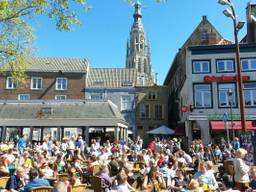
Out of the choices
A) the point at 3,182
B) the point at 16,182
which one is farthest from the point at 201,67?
the point at 16,182

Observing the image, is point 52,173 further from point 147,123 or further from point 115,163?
point 147,123

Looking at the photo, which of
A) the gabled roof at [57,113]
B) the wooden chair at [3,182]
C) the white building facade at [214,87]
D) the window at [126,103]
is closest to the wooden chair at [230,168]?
the wooden chair at [3,182]

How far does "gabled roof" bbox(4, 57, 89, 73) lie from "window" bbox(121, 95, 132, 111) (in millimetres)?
6497

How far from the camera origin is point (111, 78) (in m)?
46.1

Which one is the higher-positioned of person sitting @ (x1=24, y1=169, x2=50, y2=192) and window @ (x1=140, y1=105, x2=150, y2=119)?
window @ (x1=140, y1=105, x2=150, y2=119)

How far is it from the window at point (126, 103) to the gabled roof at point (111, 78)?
179 centimetres

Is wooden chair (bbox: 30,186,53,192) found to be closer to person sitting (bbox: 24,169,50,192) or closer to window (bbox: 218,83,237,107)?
person sitting (bbox: 24,169,50,192)

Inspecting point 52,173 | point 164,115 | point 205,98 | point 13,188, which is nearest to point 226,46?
point 205,98

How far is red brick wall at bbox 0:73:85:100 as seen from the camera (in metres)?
41.9

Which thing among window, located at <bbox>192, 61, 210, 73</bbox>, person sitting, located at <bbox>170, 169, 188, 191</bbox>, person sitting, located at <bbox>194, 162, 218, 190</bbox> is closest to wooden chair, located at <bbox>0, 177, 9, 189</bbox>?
person sitting, located at <bbox>170, 169, 188, 191</bbox>

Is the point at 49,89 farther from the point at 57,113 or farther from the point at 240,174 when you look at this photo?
the point at 240,174

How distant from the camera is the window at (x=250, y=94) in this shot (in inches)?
1109

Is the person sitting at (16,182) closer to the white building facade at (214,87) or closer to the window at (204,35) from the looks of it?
the white building facade at (214,87)

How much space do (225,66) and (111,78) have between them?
808 inches
